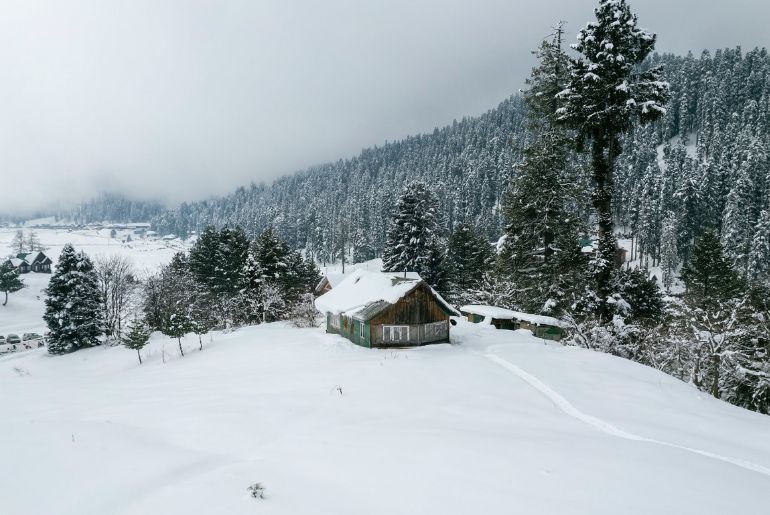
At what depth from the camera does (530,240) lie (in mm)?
29656

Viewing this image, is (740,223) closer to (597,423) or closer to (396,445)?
(597,423)

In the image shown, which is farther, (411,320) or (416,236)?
(416,236)

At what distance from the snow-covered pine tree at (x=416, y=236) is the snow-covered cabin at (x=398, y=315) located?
16728 mm

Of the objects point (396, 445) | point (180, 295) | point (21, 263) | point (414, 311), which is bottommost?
point (180, 295)

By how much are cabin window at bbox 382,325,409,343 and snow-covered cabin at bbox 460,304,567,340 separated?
508 inches

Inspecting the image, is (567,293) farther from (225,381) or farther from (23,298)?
(23,298)

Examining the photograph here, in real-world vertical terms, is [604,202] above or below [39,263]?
above

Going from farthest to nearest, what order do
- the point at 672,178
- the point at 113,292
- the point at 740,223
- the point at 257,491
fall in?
the point at 672,178, the point at 740,223, the point at 113,292, the point at 257,491

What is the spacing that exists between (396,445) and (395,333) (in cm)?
2085

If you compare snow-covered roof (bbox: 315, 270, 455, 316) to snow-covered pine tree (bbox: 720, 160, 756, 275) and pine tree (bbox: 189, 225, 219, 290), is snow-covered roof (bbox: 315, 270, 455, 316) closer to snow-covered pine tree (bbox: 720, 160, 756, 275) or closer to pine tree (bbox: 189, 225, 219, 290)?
pine tree (bbox: 189, 225, 219, 290)

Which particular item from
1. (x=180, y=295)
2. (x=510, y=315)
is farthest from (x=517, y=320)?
(x=180, y=295)

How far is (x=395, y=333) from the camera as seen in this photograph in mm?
29844

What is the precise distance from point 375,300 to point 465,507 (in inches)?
948

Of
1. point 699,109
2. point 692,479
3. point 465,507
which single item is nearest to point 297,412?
point 465,507
